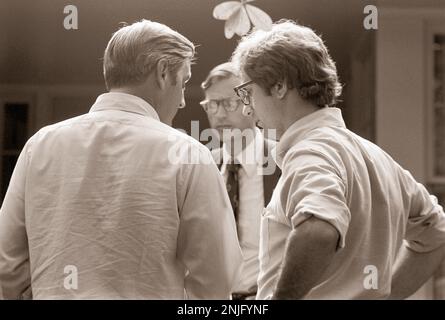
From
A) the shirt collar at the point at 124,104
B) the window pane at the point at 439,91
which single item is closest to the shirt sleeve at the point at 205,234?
the shirt collar at the point at 124,104

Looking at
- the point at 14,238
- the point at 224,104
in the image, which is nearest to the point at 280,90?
the point at 14,238

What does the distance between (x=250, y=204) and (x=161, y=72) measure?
2.85ft

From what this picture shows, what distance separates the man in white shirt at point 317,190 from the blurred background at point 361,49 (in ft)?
5.03

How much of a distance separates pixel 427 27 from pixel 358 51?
1.41 feet

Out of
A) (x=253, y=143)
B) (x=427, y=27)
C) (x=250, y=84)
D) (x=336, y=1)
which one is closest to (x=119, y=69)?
(x=250, y=84)

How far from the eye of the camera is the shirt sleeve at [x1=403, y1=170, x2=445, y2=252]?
141 cm

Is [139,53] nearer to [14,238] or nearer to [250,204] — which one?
[14,238]

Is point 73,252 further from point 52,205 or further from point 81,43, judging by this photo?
point 81,43

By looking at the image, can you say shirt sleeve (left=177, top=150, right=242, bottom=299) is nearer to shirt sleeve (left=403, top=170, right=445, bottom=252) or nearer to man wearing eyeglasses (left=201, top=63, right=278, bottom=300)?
shirt sleeve (left=403, top=170, right=445, bottom=252)

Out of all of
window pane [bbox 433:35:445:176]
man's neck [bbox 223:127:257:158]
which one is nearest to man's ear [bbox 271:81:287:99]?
man's neck [bbox 223:127:257:158]

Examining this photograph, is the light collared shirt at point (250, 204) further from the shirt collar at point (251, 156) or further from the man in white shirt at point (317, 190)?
the man in white shirt at point (317, 190)

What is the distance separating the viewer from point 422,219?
1.42 metres

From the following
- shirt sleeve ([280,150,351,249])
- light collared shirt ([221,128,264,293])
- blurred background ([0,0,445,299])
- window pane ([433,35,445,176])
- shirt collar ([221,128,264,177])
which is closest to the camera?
shirt sleeve ([280,150,351,249])

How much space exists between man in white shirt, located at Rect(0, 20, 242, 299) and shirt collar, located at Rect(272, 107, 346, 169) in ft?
0.42
